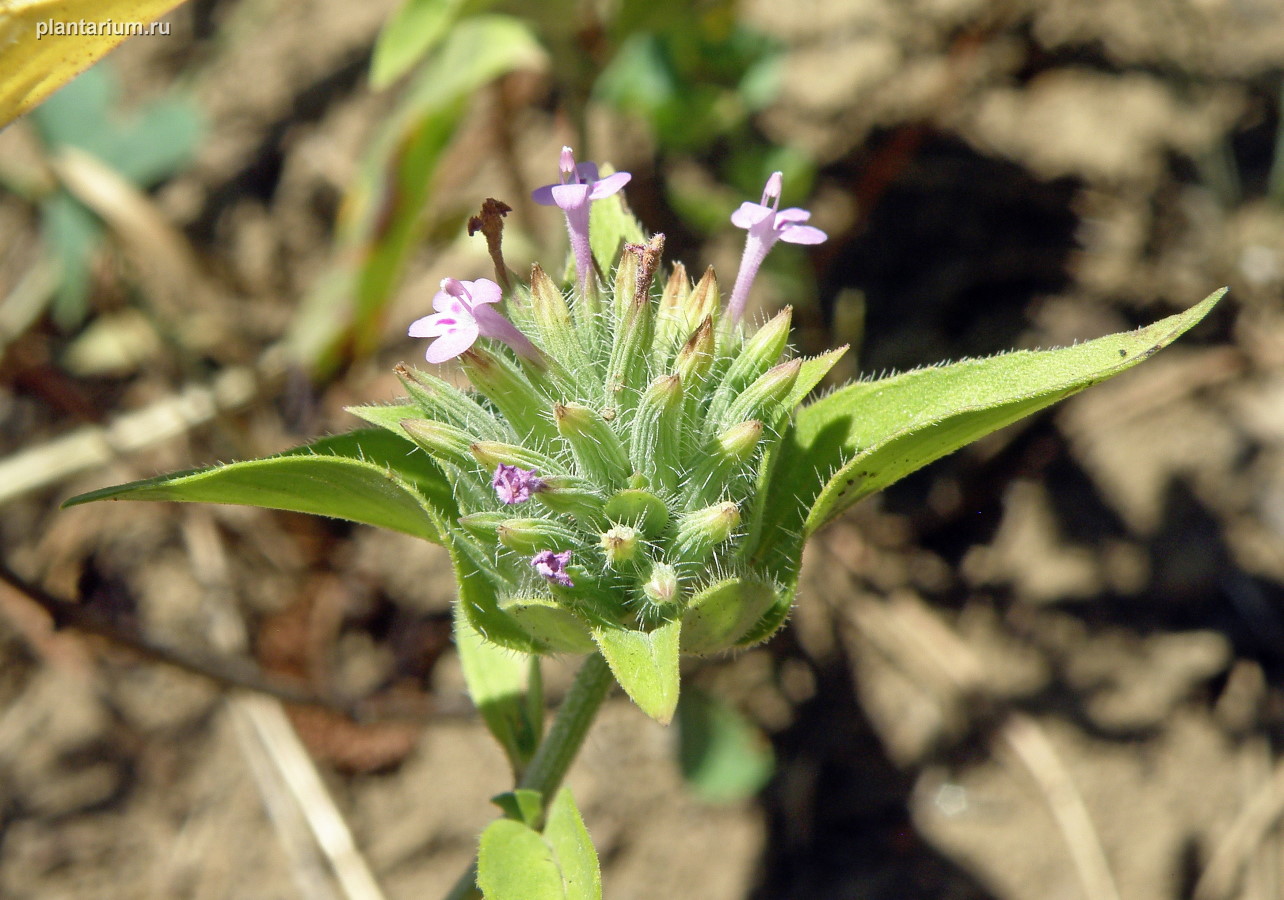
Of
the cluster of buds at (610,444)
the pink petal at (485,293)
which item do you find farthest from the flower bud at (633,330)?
the pink petal at (485,293)

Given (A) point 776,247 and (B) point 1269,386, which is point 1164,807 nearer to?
(B) point 1269,386

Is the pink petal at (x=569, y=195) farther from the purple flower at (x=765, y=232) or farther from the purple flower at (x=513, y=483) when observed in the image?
the purple flower at (x=513, y=483)

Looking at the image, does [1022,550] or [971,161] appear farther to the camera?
[971,161]

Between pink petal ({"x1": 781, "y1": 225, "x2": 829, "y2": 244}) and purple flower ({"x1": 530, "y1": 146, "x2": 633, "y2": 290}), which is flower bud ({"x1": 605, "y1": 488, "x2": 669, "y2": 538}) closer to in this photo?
purple flower ({"x1": 530, "y1": 146, "x2": 633, "y2": 290})

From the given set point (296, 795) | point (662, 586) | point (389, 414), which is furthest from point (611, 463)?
point (296, 795)

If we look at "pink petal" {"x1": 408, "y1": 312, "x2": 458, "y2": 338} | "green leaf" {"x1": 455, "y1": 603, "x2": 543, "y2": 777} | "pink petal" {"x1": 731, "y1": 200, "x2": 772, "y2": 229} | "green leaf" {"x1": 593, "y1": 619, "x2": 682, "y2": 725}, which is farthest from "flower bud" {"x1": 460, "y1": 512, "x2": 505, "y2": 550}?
"pink petal" {"x1": 731, "y1": 200, "x2": 772, "y2": 229}

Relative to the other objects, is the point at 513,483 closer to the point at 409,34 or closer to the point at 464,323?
the point at 464,323

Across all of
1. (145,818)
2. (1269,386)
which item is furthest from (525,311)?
(1269,386)

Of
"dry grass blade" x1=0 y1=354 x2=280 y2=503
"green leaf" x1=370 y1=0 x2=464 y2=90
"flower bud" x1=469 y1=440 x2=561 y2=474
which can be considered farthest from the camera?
"dry grass blade" x1=0 y1=354 x2=280 y2=503
